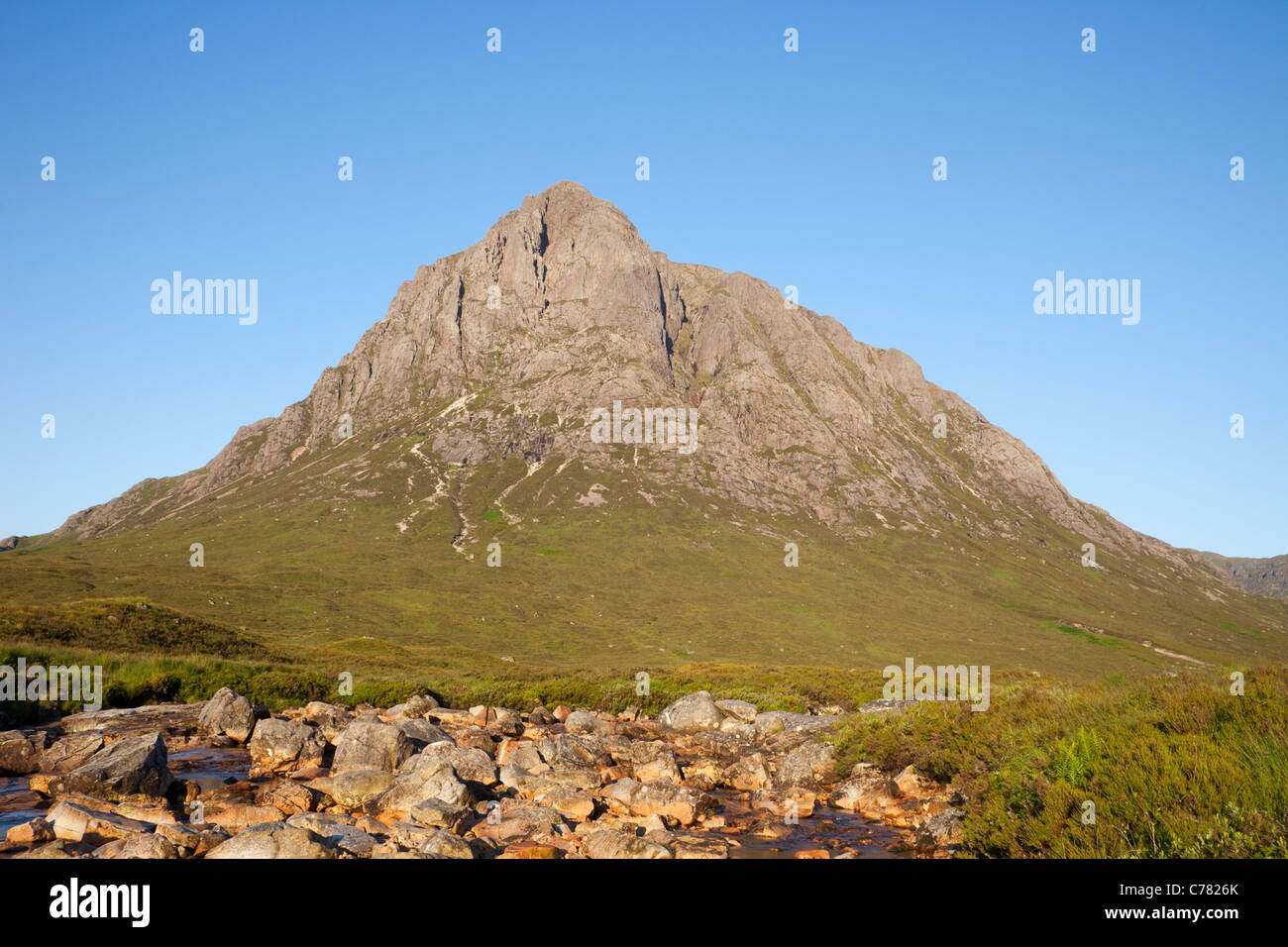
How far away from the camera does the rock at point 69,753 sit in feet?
64.2

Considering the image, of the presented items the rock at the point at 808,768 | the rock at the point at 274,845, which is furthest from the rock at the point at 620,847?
the rock at the point at 808,768

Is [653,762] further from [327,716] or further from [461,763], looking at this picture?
[327,716]

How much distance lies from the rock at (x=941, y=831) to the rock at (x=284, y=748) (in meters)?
17.6

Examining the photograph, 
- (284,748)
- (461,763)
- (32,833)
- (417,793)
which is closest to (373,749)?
(284,748)

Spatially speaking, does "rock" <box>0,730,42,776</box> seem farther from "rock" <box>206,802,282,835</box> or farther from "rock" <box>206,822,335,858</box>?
"rock" <box>206,822,335,858</box>

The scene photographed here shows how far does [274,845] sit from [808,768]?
50.1ft

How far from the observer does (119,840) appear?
42.4 ft

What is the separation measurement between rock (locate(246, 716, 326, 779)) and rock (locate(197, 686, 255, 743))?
255cm

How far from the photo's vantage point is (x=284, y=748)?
A: 863 inches

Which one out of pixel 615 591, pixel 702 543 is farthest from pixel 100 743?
pixel 702 543

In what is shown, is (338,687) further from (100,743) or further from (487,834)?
(487,834)
